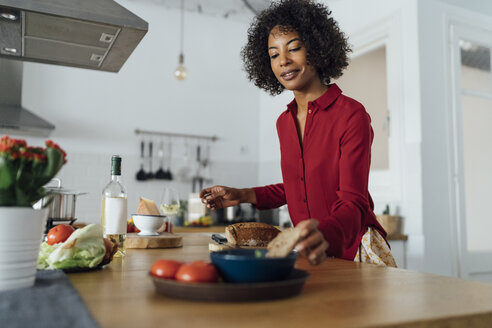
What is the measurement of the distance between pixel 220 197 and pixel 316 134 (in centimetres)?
47

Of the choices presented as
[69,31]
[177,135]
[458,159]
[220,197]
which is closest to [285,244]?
[220,197]

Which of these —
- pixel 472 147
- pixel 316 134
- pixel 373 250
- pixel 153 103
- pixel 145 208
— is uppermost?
pixel 153 103

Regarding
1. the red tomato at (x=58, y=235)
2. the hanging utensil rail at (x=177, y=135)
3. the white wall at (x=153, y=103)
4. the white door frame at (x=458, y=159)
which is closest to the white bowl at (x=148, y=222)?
the red tomato at (x=58, y=235)

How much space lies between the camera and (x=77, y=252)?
3.45 feet

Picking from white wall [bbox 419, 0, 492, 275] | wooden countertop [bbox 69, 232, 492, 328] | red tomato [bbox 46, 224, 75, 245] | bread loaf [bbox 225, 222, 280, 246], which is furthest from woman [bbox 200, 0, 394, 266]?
white wall [bbox 419, 0, 492, 275]

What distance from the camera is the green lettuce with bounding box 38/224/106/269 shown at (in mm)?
1033

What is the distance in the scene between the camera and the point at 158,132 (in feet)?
15.0

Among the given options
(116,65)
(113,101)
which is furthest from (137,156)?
(116,65)

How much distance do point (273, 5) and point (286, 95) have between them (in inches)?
104

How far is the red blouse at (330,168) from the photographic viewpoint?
50.4 inches

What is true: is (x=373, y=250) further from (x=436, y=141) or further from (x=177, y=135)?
(x=177, y=135)

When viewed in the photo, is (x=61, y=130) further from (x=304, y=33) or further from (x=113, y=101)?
(x=304, y=33)

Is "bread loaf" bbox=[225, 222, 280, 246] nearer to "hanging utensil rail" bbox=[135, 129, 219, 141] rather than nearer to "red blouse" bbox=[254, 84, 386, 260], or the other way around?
"red blouse" bbox=[254, 84, 386, 260]

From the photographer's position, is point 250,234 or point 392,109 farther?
point 392,109
